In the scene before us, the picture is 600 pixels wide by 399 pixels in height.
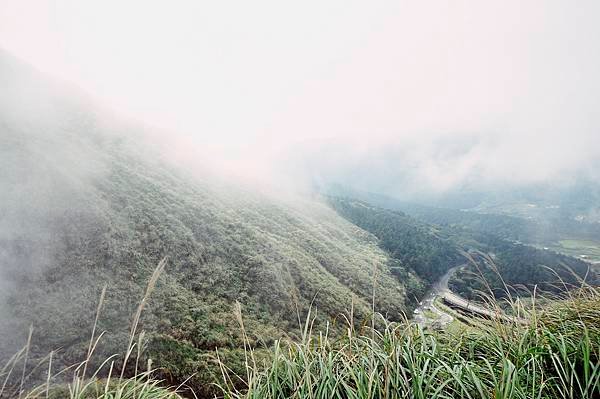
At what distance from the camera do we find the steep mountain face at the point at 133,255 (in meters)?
35.8

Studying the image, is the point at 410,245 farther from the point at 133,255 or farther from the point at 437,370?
the point at 437,370

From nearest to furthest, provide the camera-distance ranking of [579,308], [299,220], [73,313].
Answer: [579,308], [73,313], [299,220]

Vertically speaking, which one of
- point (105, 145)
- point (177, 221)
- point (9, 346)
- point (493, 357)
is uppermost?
point (493, 357)

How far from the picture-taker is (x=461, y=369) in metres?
2.83

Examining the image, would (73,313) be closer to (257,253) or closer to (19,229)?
(19,229)

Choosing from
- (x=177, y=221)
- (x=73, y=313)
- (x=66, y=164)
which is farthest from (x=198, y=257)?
(x=66, y=164)

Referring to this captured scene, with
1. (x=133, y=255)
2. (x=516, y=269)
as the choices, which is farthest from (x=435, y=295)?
(x=133, y=255)

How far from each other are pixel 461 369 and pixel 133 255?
49796 mm

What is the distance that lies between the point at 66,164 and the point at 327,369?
6889cm

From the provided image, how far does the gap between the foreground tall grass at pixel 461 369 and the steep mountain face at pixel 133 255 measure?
23221 mm

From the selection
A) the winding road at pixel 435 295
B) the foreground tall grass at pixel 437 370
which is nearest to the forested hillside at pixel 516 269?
the winding road at pixel 435 295

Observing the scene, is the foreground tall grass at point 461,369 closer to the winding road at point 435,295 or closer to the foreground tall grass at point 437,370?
the foreground tall grass at point 437,370

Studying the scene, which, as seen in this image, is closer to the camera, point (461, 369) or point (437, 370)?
point (437, 370)

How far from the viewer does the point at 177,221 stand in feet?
185
